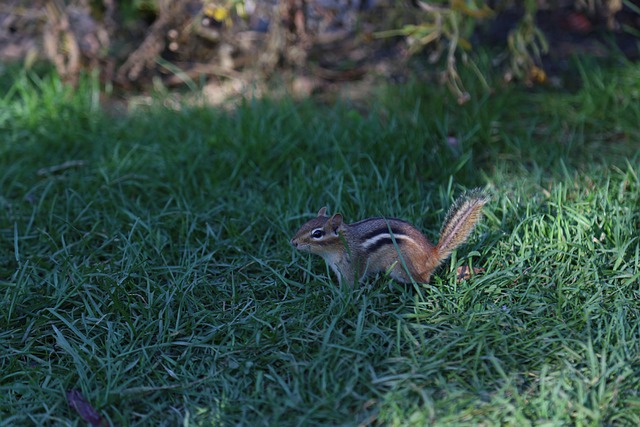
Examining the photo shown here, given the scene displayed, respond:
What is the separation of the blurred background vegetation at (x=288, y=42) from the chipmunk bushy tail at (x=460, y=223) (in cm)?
190

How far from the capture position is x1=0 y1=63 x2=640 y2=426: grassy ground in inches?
110

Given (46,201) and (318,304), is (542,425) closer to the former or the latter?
(318,304)

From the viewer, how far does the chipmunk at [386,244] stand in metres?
3.26

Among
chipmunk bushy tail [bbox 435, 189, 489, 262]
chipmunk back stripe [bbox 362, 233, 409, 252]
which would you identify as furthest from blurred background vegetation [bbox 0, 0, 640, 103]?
chipmunk back stripe [bbox 362, 233, 409, 252]

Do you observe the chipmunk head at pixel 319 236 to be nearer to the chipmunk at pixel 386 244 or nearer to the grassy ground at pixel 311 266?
the chipmunk at pixel 386 244

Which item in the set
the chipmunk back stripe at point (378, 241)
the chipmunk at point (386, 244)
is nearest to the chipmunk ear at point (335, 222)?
the chipmunk at point (386, 244)

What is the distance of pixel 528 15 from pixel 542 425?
310 centimetres

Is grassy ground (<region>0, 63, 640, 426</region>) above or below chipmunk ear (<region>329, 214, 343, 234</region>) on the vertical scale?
below

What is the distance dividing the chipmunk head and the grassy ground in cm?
20

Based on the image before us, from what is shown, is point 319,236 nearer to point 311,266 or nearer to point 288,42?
point 311,266

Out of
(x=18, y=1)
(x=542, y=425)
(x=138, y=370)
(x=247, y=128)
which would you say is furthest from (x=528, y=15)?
(x=18, y=1)

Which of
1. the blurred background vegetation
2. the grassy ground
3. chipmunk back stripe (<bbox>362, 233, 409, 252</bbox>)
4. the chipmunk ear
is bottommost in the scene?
the grassy ground

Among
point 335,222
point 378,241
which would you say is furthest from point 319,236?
point 378,241

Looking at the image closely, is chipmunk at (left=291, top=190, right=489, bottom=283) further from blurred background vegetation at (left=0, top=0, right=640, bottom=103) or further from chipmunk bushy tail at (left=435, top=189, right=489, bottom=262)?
blurred background vegetation at (left=0, top=0, right=640, bottom=103)
